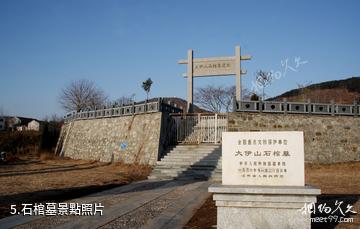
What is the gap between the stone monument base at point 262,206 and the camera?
5.25m

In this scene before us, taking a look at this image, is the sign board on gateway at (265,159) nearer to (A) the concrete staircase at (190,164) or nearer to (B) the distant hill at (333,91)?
(A) the concrete staircase at (190,164)

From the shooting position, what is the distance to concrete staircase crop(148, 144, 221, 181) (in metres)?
14.1

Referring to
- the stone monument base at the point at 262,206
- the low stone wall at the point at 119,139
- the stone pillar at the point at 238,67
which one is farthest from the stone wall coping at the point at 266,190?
the stone pillar at the point at 238,67

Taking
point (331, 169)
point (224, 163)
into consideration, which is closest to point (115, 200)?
point (224, 163)

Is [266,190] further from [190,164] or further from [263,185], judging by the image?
[190,164]

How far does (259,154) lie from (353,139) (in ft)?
44.2

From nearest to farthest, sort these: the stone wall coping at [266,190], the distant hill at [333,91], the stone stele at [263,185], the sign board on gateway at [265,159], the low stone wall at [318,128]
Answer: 1. the stone wall coping at [266,190]
2. the stone stele at [263,185]
3. the sign board on gateway at [265,159]
4. the low stone wall at [318,128]
5. the distant hill at [333,91]

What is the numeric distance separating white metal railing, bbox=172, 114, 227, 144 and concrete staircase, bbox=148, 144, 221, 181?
2.63 ft

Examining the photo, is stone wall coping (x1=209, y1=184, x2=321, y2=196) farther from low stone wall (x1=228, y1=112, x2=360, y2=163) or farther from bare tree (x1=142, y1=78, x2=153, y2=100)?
bare tree (x1=142, y1=78, x2=153, y2=100)

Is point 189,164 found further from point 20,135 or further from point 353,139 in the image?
point 20,135

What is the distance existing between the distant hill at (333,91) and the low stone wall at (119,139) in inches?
978

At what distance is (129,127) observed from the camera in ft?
63.8

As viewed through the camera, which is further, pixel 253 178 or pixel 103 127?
pixel 103 127

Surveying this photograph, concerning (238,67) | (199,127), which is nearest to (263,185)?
(199,127)
